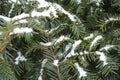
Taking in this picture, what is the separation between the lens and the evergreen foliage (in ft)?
3.39

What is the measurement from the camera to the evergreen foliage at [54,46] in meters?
1.03

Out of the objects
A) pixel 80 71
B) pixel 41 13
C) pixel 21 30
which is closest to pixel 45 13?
pixel 41 13

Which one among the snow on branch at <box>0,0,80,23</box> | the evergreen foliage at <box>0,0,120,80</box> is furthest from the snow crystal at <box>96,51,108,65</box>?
the snow on branch at <box>0,0,80,23</box>

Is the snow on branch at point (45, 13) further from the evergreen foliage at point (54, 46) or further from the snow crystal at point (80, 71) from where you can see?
the snow crystal at point (80, 71)

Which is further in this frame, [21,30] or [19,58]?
[19,58]

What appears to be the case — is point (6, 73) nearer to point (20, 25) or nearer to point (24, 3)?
point (20, 25)

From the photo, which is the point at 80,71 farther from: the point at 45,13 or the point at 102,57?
the point at 45,13

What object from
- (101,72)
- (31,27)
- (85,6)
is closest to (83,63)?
(101,72)

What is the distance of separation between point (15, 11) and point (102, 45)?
44cm

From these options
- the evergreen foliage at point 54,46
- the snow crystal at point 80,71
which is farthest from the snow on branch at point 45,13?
the snow crystal at point 80,71

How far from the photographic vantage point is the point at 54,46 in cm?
108

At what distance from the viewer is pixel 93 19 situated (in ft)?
4.27

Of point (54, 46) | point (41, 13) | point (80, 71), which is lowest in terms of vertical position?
point (80, 71)

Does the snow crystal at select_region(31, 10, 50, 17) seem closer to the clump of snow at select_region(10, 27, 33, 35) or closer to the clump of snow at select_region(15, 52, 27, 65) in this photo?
the clump of snow at select_region(10, 27, 33, 35)
